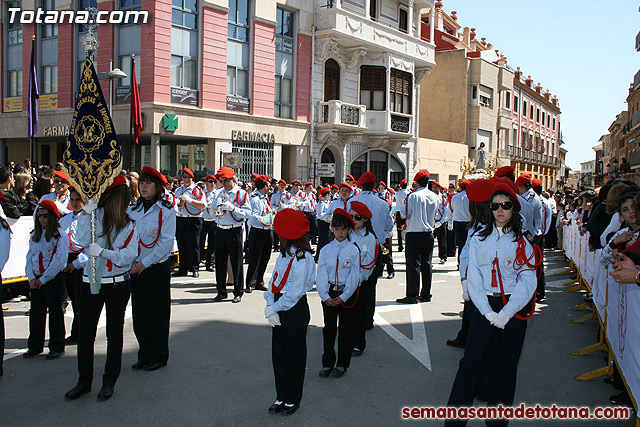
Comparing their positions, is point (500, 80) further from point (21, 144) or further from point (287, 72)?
point (21, 144)

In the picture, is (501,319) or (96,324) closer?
(501,319)

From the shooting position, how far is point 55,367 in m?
5.48

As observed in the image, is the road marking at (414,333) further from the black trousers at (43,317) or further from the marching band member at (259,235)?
the black trousers at (43,317)

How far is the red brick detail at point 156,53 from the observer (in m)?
19.8

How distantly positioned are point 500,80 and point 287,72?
977 inches

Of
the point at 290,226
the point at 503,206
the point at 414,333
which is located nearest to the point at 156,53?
the point at 414,333

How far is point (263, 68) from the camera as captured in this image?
23188mm

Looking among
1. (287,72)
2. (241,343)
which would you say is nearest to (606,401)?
(241,343)

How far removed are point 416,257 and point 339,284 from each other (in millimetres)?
3323

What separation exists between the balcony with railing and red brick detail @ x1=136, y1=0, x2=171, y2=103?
303 inches

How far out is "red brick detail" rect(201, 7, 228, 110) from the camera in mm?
21094

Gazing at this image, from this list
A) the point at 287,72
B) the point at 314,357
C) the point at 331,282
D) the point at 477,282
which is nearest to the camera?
the point at 477,282

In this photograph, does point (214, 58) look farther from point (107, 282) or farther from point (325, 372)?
point (325, 372)

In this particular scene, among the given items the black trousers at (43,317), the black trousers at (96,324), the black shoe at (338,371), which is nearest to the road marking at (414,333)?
the black shoe at (338,371)
